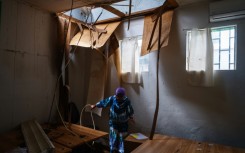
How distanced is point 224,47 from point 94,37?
2.47 meters

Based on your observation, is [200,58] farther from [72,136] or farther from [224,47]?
[72,136]

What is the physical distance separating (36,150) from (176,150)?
5.97ft

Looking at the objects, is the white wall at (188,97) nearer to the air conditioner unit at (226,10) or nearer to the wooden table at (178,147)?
the air conditioner unit at (226,10)

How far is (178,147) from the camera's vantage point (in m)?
2.52

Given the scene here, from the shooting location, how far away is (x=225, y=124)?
2908mm

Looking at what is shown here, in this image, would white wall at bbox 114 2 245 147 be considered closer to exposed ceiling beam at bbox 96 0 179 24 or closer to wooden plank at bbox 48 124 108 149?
exposed ceiling beam at bbox 96 0 179 24

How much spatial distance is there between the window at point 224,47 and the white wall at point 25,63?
320 cm

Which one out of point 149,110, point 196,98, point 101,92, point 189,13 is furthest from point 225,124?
point 101,92

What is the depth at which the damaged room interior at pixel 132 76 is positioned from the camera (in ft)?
9.26

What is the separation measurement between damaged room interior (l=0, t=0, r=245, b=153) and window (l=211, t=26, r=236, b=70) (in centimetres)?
2

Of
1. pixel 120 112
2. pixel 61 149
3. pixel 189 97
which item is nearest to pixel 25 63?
pixel 61 149

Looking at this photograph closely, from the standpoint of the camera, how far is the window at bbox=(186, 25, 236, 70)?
294cm

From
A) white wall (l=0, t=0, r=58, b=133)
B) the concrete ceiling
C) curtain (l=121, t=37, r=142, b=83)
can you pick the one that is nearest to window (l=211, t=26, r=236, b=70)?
the concrete ceiling

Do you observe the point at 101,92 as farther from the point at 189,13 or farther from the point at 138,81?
the point at 189,13
